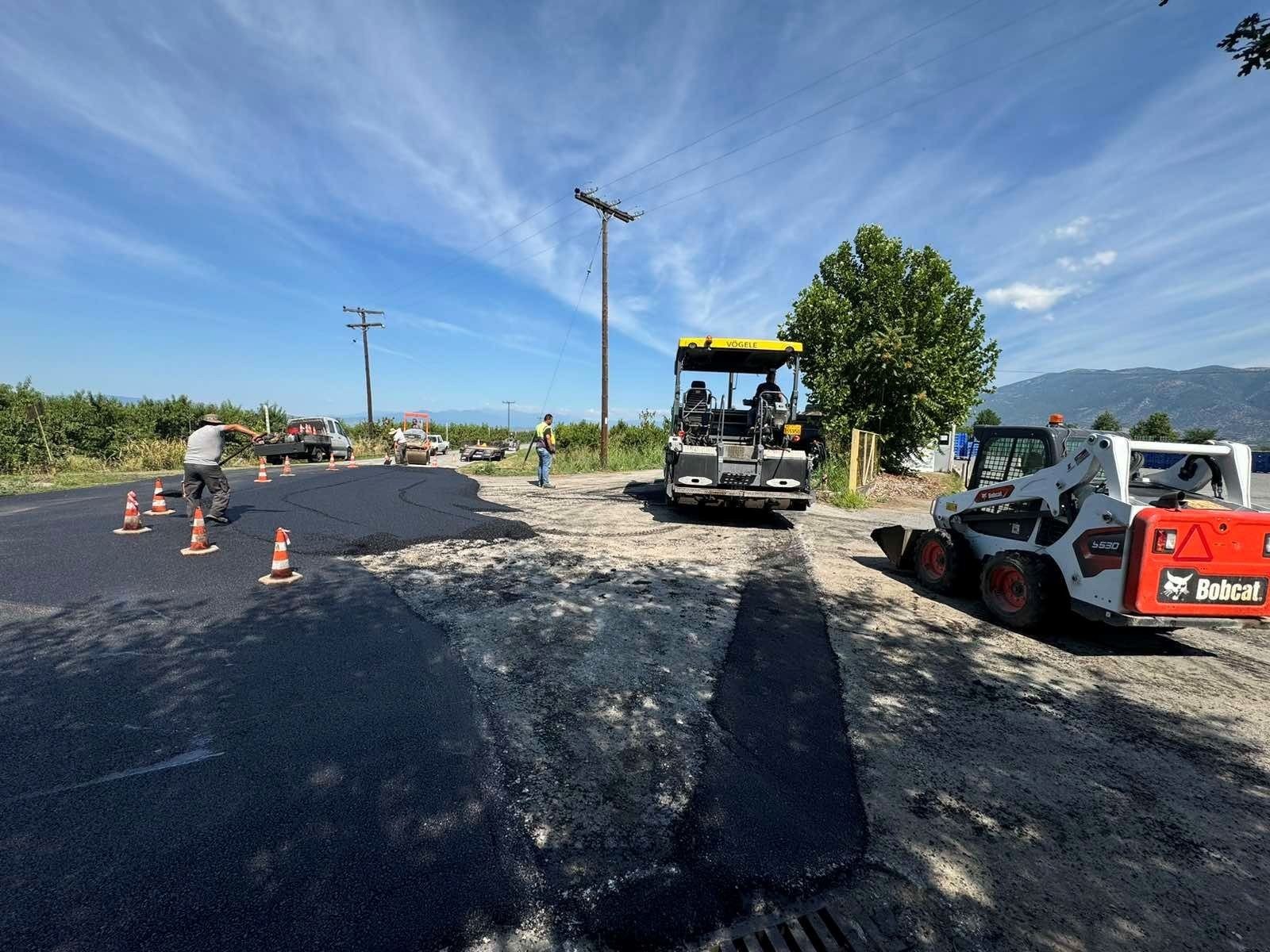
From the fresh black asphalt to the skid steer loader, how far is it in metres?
1.87

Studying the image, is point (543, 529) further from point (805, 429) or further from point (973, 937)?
point (973, 937)

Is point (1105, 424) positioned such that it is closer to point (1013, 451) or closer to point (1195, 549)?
point (1013, 451)

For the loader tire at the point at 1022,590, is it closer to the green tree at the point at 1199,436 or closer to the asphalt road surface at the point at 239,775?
the green tree at the point at 1199,436

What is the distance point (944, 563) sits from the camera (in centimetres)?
581

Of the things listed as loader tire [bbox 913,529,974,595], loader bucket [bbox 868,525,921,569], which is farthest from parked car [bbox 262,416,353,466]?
loader tire [bbox 913,529,974,595]

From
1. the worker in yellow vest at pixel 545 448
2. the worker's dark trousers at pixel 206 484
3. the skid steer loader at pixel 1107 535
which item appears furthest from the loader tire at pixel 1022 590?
the worker in yellow vest at pixel 545 448

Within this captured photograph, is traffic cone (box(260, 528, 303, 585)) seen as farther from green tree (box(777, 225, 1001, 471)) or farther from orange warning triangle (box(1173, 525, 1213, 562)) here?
green tree (box(777, 225, 1001, 471))

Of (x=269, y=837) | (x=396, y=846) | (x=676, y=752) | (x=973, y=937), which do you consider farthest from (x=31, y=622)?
(x=973, y=937)

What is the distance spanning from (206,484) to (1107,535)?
34.0ft

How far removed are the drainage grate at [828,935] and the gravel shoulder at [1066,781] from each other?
120 millimetres

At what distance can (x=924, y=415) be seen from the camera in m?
17.4

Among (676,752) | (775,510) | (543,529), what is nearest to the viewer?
(676,752)

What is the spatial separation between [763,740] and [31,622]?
5.52m

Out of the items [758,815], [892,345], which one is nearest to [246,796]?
[758,815]
